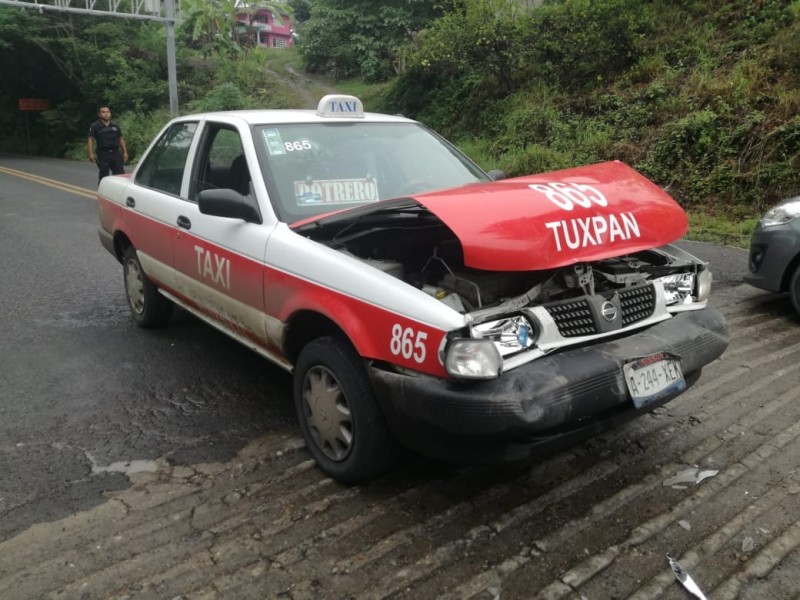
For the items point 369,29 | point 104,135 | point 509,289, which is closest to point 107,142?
point 104,135

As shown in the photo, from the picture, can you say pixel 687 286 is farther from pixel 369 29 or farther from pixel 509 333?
pixel 369 29

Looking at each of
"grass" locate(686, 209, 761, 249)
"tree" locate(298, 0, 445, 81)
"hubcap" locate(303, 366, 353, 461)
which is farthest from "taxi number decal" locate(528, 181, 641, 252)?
"tree" locate(298, 0, 445, 81)

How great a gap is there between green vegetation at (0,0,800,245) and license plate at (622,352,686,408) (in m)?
6.00

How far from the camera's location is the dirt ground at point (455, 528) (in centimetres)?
256

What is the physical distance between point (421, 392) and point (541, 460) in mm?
1048

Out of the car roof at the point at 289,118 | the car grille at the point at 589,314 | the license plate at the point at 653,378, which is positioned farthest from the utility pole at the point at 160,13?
the license plate at the point at 653,378

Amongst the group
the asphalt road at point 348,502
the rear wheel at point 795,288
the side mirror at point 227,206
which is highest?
the side mirror at point 227,206

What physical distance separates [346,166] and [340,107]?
57cm

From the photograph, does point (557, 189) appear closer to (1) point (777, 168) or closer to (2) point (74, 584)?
(2) point (74, 584)

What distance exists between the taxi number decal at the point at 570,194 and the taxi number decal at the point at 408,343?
0.91 metres

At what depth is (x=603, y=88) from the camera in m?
13.8

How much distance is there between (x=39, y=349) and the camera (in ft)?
16.9

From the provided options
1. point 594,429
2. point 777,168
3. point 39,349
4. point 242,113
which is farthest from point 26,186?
point 594,429

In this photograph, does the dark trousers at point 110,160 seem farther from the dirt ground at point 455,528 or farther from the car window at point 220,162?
the dirt ground at point 455,528
